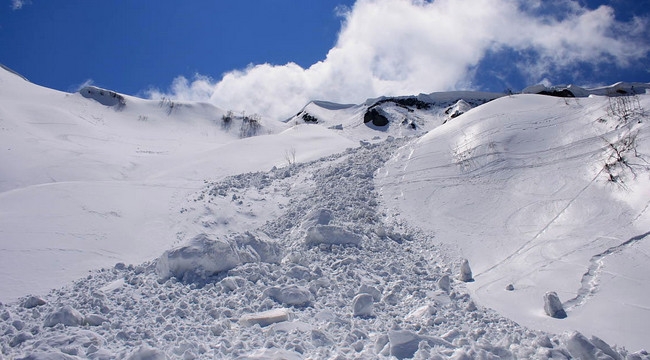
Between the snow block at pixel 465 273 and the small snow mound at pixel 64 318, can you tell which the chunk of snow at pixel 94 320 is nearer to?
the small snow mound at pixel 64 318

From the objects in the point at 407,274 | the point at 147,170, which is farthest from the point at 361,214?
the point at 147,170

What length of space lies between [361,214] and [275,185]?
2.77 meters

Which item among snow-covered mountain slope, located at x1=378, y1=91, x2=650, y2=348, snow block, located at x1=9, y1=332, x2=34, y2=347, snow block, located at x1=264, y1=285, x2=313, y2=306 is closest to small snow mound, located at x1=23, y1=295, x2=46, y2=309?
snow block, located at x1=9, y1=332, x2=34, y2=347

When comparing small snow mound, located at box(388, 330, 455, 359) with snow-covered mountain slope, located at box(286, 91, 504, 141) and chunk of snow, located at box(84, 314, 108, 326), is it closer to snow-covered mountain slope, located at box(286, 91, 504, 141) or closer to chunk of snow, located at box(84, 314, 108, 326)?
chunk of snow, located at box(84, 314, 108, 326)

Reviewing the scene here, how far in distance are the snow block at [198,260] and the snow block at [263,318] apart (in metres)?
1.15

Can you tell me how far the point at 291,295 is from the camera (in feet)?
16.8

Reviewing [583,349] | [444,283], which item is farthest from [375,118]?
[583,349]

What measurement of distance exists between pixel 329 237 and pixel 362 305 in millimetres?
1940

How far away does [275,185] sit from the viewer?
1006 centimetres

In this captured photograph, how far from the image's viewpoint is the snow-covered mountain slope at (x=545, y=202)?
5148 millimetres

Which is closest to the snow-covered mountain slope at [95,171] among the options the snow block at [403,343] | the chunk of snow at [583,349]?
the snow block at [403,343]

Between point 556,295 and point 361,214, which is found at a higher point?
point 361,214

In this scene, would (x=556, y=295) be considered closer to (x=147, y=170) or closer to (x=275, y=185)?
(x=275, y=185)

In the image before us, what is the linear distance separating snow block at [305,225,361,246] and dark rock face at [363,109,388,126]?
18.5 m
